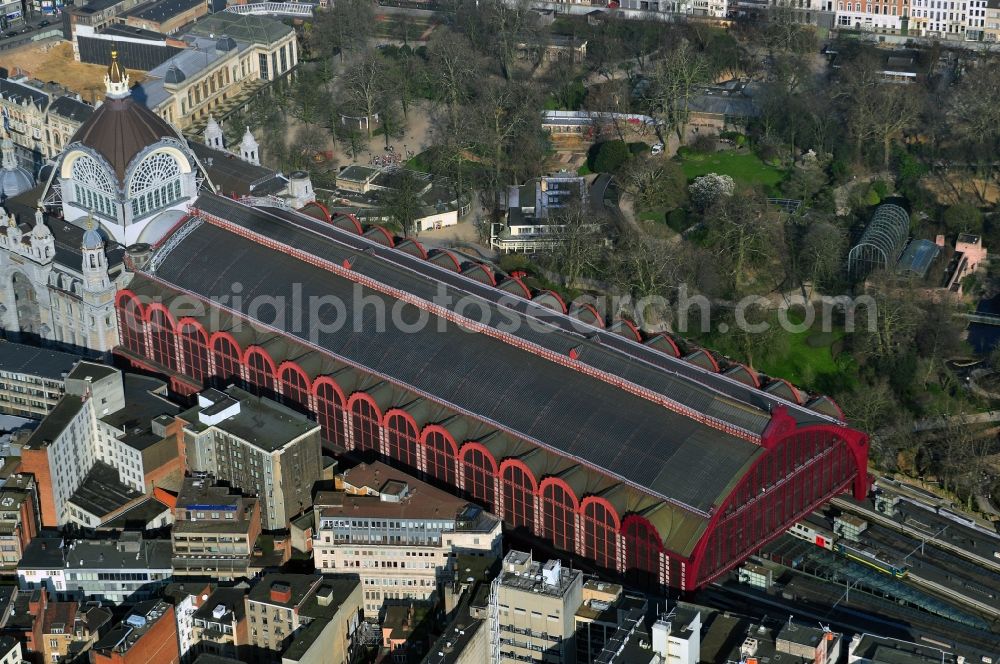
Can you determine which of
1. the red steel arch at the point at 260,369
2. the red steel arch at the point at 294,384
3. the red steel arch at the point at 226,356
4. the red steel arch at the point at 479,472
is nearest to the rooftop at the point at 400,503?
the red steel arch at the point at 479,472

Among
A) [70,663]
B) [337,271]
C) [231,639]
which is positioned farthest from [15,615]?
[337,271]

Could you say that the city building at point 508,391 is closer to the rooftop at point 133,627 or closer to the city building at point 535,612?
the city building at point 535,612

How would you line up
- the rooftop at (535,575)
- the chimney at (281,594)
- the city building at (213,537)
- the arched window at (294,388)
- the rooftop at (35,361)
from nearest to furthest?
the rooftop at (535,575) < the chimney at (281,594) < the city building at (213,537) < the arched window at (294,388) < the rooftop at (35,361)

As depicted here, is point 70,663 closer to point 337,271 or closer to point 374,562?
point 374,562

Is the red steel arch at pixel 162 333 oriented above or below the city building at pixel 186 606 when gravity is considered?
above

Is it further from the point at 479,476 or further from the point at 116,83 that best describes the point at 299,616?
the point at 116,83

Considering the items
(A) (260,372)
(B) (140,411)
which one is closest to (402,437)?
(A) (260,372)
